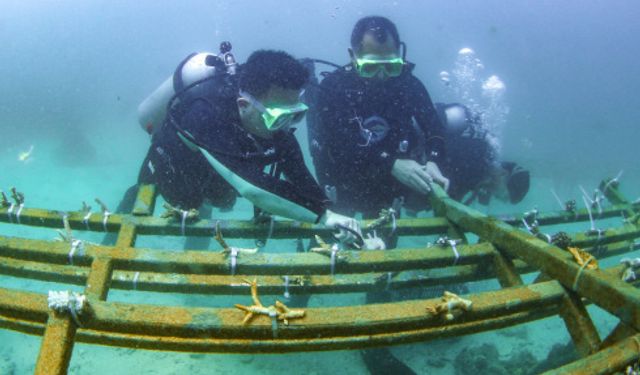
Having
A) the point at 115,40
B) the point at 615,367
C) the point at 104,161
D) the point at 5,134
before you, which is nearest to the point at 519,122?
the point at 104,161

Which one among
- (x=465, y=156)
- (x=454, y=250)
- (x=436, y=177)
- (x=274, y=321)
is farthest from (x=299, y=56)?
(x=274, y=321)

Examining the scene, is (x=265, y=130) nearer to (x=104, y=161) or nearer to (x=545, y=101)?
(x=104, y=161)

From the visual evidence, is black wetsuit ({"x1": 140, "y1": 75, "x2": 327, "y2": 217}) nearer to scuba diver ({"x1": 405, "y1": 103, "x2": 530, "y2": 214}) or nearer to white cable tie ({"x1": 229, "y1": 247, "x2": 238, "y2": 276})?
white cable tie ({"x1": 229, "y1": 247, "x2": 238, "y2": 276})

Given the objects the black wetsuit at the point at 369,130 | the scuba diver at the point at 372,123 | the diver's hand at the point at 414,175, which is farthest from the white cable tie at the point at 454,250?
the black wetsuit at the point at 369,130

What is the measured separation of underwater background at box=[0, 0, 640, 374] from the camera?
20.4 feet

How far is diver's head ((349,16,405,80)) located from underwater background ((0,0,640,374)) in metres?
3.92

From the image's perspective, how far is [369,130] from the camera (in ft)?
18.4

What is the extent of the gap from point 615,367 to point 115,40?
3343 inches

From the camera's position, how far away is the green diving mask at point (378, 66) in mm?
5250

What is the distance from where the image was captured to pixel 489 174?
7215 millimetres

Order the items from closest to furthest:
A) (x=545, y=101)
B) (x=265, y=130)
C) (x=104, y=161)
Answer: (x=265, y=130)
(x=104, y=161)
(x=545, y=101)

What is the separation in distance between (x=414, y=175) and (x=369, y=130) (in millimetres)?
1279

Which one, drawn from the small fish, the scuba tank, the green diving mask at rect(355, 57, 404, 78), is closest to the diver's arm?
the scuba tank

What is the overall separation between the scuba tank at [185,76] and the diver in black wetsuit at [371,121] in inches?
71.4
